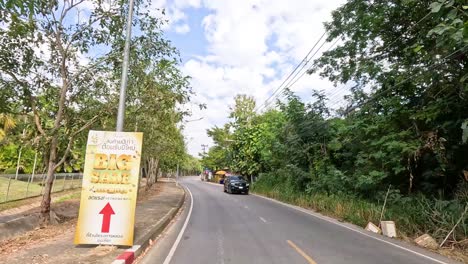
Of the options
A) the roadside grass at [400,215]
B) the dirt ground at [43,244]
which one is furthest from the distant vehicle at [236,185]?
the dirt ground at [43,244]

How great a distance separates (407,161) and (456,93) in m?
3.46

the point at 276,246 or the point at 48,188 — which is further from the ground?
the point at 48,188

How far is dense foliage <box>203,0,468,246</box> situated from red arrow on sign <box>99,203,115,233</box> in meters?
8.48

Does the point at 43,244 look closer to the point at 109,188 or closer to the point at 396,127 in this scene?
the point at 109,188

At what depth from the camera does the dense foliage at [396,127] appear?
14.8m

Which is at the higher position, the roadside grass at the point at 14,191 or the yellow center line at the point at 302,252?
the roadside grass at the point at 14,191

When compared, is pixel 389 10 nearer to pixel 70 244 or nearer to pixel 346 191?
pixel 346 191

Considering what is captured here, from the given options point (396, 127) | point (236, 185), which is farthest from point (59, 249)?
point (236, 185)

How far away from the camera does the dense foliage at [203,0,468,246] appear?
48.4 ft

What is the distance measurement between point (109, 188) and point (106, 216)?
24.6 inches

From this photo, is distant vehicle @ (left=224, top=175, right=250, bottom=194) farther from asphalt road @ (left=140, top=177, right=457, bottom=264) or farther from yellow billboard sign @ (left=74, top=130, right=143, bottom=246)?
yellow billboard sign @ (left=74, top=130, right=143, bottom=246)

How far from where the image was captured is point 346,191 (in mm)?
21641

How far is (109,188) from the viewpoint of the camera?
941cm

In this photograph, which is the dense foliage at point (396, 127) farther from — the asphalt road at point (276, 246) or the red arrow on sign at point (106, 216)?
the red arrow on sign at point (106, 216)
